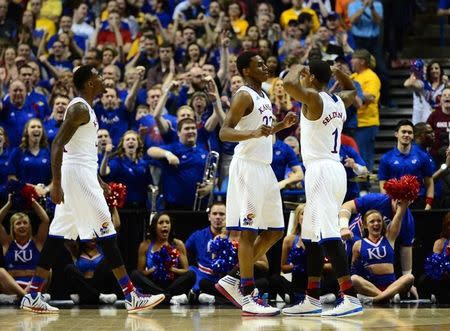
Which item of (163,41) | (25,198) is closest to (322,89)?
(25,198)

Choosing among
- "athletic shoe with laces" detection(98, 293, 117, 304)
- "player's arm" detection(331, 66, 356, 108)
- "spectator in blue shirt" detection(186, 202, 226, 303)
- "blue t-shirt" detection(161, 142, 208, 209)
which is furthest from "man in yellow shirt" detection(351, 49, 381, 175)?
"player's arm" detection(331, 66, 356, 108)

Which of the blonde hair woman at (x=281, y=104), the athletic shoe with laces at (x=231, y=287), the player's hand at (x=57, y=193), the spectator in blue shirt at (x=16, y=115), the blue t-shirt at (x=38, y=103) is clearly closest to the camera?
the player's hand at (x=57, y=193)

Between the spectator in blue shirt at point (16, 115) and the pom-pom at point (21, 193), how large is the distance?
221 centimetres

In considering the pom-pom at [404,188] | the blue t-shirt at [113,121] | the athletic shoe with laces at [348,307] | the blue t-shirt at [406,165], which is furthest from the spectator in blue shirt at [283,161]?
the athletic shoe with laces at [348,307]

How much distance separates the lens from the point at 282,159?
14.4 metres

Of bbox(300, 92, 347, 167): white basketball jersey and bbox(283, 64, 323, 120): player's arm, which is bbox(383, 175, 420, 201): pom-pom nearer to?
bbox(300, 92, 347, 167): white basketball jersey

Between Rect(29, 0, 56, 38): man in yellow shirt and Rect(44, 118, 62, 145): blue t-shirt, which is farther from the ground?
Rect(29, 0, 56, 38): man in yellow shirt

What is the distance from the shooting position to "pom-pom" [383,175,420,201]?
1280cm

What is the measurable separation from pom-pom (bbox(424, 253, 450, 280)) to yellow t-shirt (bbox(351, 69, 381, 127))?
3.87 metres

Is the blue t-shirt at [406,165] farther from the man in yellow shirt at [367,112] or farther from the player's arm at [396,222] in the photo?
the man in yellow shirt at [367,112]

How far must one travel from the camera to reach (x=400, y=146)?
14.1m

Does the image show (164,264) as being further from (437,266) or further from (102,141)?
(437,266)

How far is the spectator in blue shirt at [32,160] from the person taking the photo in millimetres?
14164

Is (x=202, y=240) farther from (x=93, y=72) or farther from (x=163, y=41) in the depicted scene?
(x=163, y=41)
